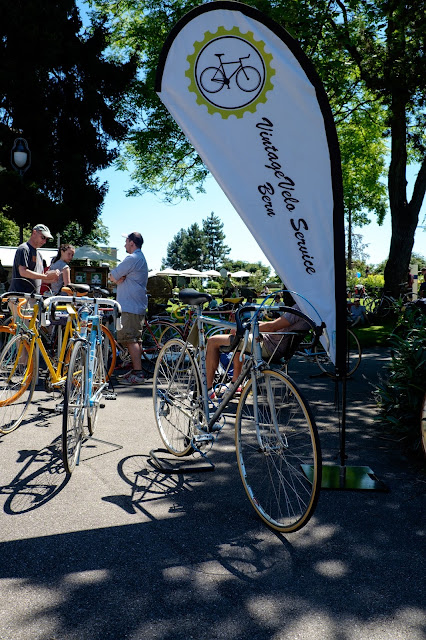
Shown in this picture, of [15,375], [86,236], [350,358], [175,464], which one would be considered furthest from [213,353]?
[86,236]

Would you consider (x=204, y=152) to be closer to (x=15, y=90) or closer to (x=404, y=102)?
(x=404, y=102)

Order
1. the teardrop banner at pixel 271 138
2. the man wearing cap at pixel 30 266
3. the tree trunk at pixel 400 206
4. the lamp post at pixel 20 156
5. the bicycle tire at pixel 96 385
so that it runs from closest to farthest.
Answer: the teardrop banner at pixel 271 138 → the bicycle tire at pixel 96 385 → the man wearing cap at pixel 30 266 → the lamp post at pixel 20 156 → the tree trunk at pixel 400 206

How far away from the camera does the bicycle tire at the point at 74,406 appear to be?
3.78m

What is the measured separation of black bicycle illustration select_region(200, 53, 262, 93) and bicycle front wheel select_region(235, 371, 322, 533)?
1991 millimetres

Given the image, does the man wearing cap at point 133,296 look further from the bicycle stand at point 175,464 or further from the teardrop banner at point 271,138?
the teardrop banner at point 271,138

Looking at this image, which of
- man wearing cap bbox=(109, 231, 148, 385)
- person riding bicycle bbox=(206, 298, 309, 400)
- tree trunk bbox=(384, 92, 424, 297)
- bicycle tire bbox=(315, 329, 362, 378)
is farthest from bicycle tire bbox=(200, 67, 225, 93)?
tree trunk bbox=(384, 92, 424, 297)

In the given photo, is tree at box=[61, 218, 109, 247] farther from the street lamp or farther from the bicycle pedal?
the bicycle pedal

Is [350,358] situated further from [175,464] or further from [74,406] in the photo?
[74,406]

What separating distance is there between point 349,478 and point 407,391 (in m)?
1.16

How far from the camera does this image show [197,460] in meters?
4.51

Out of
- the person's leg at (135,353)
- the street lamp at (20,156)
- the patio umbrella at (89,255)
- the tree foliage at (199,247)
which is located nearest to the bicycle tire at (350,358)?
the person's leg at (135,353)

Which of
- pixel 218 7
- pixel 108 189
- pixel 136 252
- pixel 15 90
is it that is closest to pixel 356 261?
pixel 108 189

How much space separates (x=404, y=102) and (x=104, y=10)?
11.7 m

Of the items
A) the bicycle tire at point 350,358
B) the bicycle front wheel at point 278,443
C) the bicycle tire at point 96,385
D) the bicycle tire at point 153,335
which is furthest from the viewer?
the bicycle tire at point 153,335
